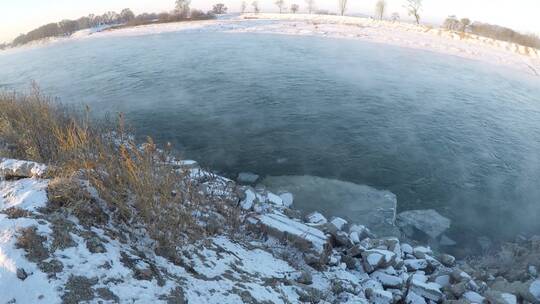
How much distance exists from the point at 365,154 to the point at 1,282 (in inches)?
456

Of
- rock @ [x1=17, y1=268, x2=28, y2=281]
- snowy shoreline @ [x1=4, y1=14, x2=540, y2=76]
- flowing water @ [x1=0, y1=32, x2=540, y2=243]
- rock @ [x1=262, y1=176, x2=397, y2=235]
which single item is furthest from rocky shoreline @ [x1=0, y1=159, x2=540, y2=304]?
snowy shoreline @ [x1=4, y1=14, x2=540, y2=76]

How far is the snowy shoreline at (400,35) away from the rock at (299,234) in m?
30.6

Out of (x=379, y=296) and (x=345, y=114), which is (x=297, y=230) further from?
(x=345, y=114)

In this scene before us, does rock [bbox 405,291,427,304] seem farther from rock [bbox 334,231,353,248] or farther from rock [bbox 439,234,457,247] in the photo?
rock [bbox 439,234,457,247]

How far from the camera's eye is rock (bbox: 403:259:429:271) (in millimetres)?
7578

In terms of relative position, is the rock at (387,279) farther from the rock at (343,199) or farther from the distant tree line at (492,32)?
the distant tree line at (492,32)

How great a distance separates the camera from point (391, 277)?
6.74 m

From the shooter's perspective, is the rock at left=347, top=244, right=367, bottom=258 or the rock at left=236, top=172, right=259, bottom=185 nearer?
the rock at left=347, top=244, right=367, bottom=258

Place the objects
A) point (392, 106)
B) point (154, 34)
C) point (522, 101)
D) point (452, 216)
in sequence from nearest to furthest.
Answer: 1. point (452, 216)
2. point (392, 106)
3. point (522, 101)
4. point (154, 34)

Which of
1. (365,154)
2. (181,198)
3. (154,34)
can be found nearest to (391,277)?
(181,198)

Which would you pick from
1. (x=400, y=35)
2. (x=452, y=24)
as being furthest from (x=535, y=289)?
(x=452, y=24)

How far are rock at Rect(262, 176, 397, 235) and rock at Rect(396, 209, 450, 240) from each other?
34cm

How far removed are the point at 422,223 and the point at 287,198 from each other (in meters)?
3.69

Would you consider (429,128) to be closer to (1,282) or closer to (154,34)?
(1,282)
